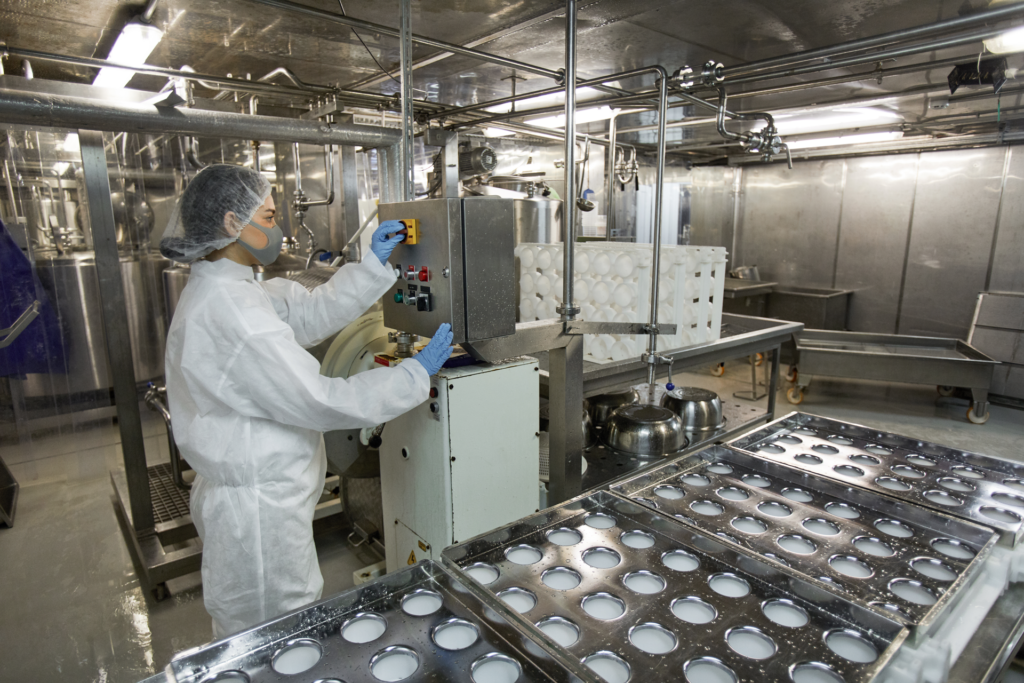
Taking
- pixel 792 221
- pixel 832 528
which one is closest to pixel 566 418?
pixel 832 528

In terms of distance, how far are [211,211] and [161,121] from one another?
63 centimetres

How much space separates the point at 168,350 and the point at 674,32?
2.46 meters

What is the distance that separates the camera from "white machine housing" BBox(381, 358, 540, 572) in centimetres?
156

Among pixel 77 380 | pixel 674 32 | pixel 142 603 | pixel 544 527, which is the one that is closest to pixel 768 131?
pixel 674 32

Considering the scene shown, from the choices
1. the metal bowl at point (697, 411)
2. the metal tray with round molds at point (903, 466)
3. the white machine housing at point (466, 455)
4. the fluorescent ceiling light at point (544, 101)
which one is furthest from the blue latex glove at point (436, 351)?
the fluorescent ceiling light at point (544, 101)

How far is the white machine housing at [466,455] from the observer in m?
1.56

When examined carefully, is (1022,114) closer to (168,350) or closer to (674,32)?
(674,32)

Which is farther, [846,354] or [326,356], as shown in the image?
[846,354]

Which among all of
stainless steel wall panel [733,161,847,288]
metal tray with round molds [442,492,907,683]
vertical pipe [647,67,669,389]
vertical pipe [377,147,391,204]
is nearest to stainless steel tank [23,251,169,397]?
vertical pipe [377,147,391,204]

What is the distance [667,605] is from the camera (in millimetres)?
966

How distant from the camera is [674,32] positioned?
264 centimetres

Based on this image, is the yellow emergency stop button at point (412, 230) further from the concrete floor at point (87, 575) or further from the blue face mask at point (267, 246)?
the concrete floor at point (87, 575)

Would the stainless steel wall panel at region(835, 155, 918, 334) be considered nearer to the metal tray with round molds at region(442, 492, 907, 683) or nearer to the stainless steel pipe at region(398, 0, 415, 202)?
the stainless steel pipe at region(398, 0, 415, 202)

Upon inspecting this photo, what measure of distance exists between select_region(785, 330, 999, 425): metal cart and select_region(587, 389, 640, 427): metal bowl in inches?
77.5
